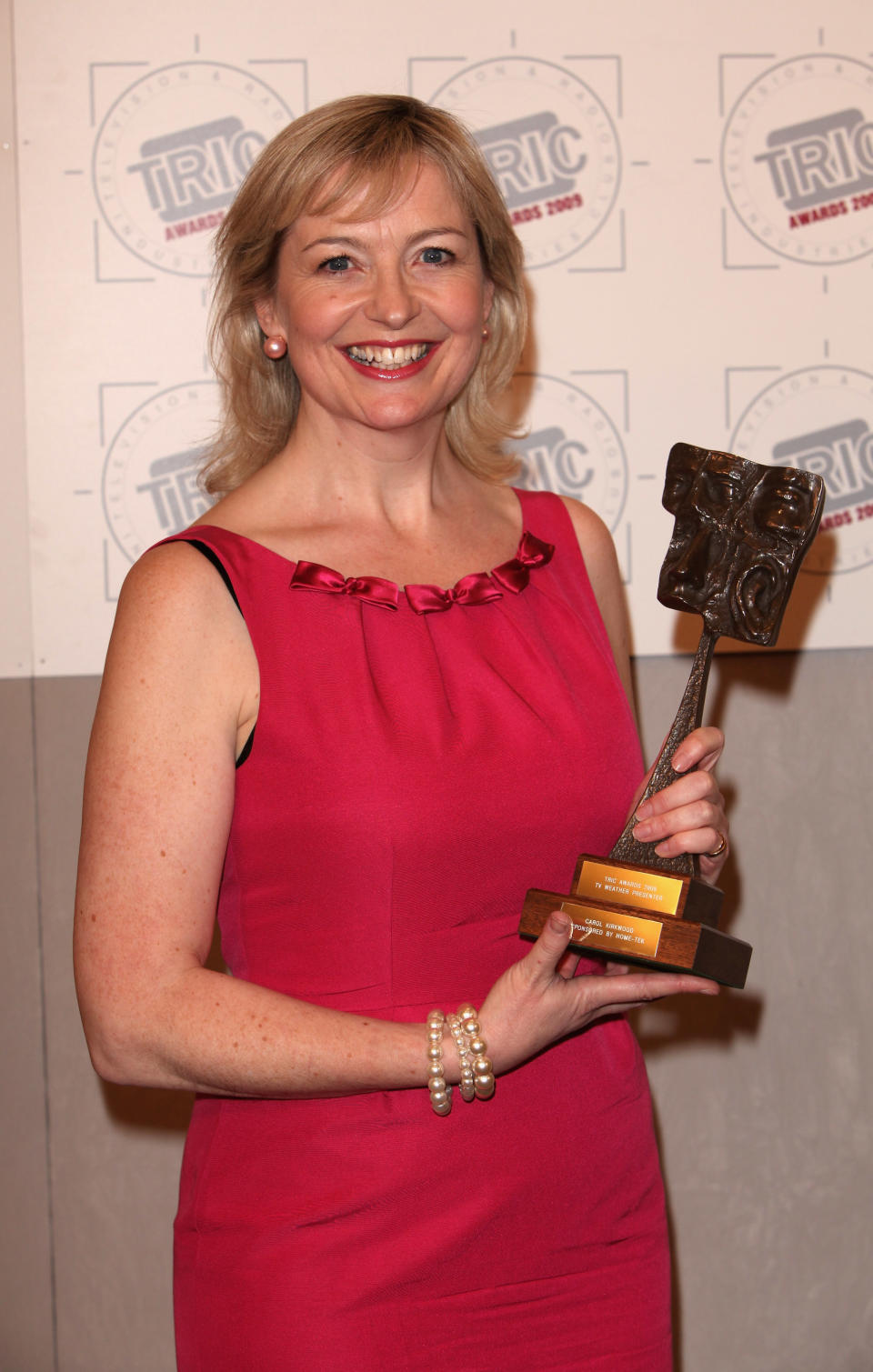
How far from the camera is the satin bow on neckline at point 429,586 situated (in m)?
1.36

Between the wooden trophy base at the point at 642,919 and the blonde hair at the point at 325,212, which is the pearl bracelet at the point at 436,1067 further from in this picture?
the blonde hair at the point at 325,212

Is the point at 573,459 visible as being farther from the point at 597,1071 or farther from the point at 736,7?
the point at 597,1071

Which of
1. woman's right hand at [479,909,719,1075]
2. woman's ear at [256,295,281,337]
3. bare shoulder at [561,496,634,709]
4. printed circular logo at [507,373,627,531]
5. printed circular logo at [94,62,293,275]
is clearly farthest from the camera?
printed circular logo at [507,373,627,531]

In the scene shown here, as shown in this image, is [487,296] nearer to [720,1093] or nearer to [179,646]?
[179,646]

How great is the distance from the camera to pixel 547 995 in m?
1.19

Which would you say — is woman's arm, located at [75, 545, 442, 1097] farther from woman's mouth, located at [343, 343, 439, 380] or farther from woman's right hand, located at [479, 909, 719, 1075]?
woman's mouth, located at [343, 343, 439, 380]

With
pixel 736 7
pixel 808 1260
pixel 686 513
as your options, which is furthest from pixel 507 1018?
pixel 736 7

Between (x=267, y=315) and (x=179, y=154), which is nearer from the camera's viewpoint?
(x=267, y=315)

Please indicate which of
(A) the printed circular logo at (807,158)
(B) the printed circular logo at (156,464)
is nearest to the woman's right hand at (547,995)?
(B) the printed circular logo at (156,464)

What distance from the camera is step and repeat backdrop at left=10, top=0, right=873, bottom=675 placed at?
226 centimetres

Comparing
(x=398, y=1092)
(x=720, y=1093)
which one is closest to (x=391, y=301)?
(x=398, y=1092)

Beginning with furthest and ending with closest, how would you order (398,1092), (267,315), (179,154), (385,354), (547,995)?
(179,154) → (267,315) → (385,354) → (398,1092) → (547,995)

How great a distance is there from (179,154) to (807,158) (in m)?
1.10

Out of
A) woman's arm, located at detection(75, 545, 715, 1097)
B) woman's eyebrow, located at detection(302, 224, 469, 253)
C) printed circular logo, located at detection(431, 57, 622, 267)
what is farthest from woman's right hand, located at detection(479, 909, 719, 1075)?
printed circular logo, located at detection(431, 57, 622, 267)
